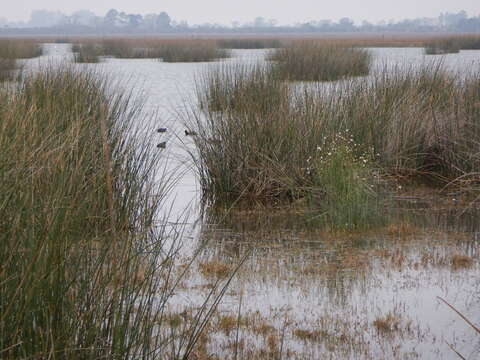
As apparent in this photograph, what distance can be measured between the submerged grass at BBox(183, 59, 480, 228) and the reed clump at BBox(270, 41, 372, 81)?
7.27 metres

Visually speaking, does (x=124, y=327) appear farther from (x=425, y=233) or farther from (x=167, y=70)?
(x=167, y=70)

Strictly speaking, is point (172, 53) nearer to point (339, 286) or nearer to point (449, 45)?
point (449, 45)

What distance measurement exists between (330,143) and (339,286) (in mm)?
2598

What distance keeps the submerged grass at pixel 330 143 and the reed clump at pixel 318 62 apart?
23.8 feet

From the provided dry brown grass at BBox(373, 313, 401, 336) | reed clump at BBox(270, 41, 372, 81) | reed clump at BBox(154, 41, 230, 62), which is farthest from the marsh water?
reed clump at BBox(154, 41, 230, 62)

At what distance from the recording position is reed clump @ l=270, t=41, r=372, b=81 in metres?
16.3

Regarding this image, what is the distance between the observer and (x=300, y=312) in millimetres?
4305

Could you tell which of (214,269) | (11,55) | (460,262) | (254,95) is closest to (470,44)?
A: (11,55)

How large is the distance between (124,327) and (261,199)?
460 cm

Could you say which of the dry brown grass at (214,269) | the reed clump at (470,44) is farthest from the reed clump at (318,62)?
Result: the reed clump at (470,44)

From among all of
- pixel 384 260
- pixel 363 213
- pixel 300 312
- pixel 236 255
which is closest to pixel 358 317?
pixel 300 312

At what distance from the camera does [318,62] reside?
16.9m

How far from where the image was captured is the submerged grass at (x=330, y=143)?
22.1 ft

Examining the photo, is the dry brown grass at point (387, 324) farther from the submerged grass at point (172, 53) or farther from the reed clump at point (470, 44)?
the reed clump at point (470, 44)
